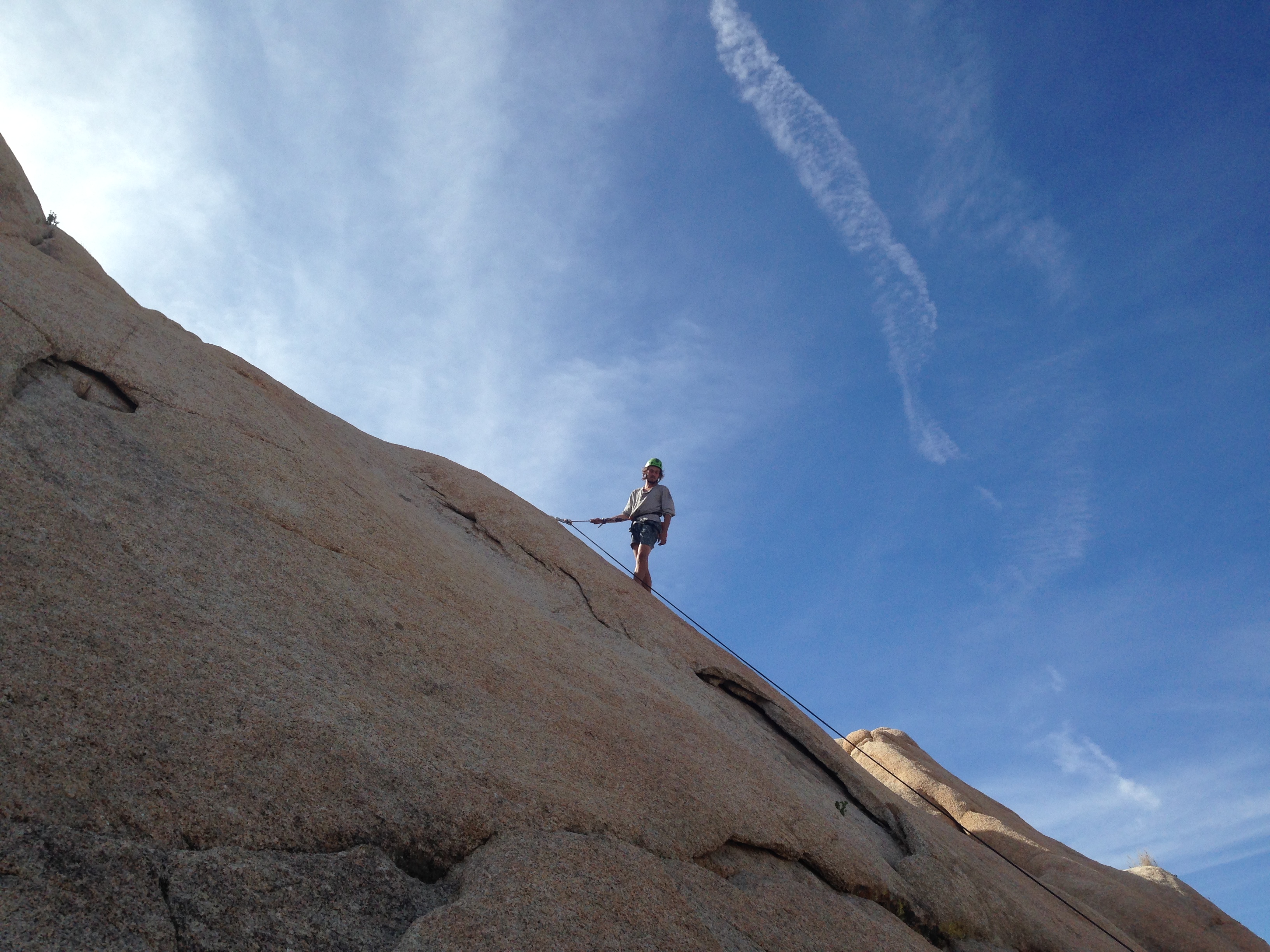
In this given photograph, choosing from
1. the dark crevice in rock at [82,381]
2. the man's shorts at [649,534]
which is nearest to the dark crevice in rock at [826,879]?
the dark crevice in rock at [82,381]

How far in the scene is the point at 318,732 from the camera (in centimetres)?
487

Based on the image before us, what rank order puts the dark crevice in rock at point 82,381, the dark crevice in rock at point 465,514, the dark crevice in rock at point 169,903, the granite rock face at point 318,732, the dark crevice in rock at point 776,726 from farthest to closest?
1. the dark crevice in rock at point 465,514
2. the dark crevice in rock at point 776,726
3. the dark crevice in rock at point 82,381
4. the granite rock face at point 318,732
5. the dark crevice in rock at point 169,903

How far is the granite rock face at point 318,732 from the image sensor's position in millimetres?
3926

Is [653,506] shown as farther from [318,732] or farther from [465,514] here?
[318,732]

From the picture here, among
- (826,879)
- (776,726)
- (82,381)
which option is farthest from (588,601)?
(82,381)

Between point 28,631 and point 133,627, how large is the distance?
52 centimetres

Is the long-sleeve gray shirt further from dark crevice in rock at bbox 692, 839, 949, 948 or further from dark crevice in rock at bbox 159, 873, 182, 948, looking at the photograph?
dark crevice in rock at bbox 159, 873, 182, 948

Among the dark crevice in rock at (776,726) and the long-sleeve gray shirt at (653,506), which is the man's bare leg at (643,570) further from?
the dark crevice in rock at (776,726)

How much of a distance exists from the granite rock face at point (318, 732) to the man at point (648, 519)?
3184mm

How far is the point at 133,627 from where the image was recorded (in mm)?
4738

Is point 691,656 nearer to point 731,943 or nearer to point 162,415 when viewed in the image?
point 731,943

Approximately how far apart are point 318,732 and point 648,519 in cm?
891

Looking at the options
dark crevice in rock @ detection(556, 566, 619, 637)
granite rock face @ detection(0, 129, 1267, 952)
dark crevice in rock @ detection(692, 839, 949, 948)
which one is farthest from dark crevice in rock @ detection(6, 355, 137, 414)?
dark crevice in rock @ detection(692, 839, 949, 948)

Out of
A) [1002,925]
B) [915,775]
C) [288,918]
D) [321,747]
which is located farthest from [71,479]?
[915,775]
